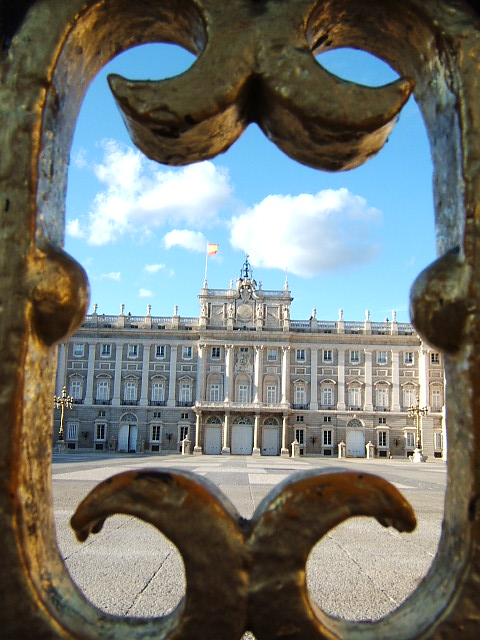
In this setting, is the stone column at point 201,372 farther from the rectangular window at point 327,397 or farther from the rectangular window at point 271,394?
the rectangular window at point 327,397

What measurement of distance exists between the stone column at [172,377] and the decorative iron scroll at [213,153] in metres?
38.0

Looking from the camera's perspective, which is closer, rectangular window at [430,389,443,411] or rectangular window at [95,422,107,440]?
rectangular window at [430,389,443,411]

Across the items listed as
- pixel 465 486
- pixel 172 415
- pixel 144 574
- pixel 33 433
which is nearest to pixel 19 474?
pixel 33 433

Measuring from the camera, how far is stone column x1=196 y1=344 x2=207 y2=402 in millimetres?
37781

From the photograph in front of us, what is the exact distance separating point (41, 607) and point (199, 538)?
16 centimetres

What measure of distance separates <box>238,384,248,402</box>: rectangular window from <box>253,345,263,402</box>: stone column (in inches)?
21.6

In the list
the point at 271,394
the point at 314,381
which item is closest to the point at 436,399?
the point at 314,381

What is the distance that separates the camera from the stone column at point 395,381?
124ft

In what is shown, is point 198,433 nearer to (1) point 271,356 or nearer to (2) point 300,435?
(2) point 300,435

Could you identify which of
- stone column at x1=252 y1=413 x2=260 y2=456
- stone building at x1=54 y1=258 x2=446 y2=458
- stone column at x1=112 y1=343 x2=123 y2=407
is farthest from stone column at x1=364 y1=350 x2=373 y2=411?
stone column at x1=112 y1=343 x2=123 y2=407

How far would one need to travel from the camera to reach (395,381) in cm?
3822

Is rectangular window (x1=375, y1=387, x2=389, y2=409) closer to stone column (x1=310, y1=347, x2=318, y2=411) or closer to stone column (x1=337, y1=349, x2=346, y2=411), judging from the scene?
stone column (x1=337, y1=349, x2=346, y2=411)

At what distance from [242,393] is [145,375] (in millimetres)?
6464

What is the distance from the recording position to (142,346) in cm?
3891
